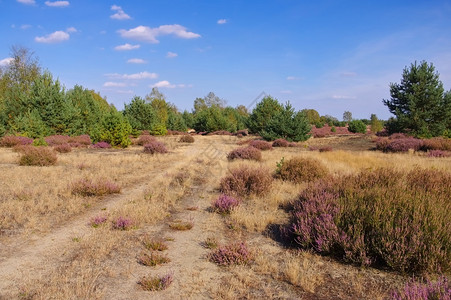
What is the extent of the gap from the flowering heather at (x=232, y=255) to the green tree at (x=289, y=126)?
23.9 m

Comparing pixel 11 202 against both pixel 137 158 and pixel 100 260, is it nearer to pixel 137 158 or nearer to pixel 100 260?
pixel 100 260

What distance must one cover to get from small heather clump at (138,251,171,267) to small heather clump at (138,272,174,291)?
0.44 metres

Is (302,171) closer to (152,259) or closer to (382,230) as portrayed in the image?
(382,230)

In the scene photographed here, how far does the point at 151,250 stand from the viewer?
4621mm

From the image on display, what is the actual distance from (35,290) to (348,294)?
3.83 m

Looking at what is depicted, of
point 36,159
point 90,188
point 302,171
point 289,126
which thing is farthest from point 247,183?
point 289,126

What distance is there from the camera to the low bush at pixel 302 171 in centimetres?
932

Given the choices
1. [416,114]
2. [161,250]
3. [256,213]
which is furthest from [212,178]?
[416,114]

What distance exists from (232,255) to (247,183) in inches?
177

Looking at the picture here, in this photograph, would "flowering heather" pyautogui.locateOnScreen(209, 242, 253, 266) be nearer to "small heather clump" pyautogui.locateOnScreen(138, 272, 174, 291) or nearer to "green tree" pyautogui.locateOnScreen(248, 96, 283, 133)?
"small heather clump" pyautogui.locateOnScreen(138, 272, 174, 291)

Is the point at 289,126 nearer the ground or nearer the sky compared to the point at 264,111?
nearer the ground

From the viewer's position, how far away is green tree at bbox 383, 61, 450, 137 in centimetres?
2366

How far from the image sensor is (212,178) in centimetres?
1091

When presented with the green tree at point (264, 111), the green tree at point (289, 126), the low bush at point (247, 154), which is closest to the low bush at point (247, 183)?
the low bush at point (247, 154)
